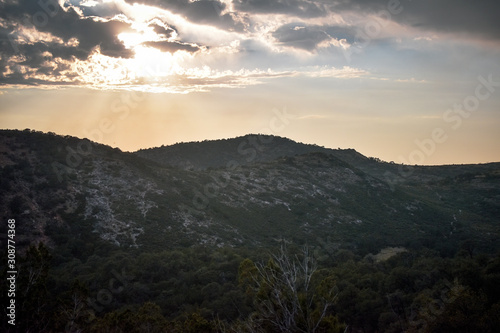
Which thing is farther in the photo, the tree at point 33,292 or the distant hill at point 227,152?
the distant hill at point 227,152

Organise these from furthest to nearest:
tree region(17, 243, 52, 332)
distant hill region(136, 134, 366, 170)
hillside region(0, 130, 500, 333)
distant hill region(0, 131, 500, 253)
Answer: distant hill region(136, 134, 366, 170)
distant hill region(0, 131, 500, 253)
hillside region(0, 130, 500, 333)
tree region(17, 243, 52, 332)

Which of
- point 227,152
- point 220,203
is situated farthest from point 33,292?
point 227,152

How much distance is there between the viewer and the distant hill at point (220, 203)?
227 ft

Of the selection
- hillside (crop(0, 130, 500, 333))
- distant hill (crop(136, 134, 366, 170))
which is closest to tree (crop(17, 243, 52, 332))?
hillside (crop(0, 130, 500, 333))

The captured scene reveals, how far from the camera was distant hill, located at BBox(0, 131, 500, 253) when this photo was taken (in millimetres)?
69062

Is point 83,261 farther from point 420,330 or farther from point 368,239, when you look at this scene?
point 368,239

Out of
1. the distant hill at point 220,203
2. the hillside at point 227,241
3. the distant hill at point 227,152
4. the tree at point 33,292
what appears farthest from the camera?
the distant hill at point 227,152

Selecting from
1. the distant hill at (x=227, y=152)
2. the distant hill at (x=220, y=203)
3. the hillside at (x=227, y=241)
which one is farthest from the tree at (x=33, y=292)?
the distant hill at (x=227, y=152)

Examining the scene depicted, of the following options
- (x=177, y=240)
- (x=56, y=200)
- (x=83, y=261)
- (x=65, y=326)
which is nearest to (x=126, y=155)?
(x=56, y=200)

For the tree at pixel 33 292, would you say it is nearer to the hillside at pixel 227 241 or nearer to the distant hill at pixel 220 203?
the hillside at pixel 227 241

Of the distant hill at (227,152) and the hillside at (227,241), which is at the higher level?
the distant hill at (227,152)

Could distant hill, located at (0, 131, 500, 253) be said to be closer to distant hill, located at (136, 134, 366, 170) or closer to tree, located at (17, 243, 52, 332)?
tree, located at (17, 243, 52, 332)

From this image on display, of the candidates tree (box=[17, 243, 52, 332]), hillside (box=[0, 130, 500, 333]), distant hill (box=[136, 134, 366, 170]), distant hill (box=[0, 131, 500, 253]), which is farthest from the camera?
distant hill (box=[136, 134, 366, 170])

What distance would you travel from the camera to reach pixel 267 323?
820 inches
